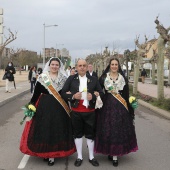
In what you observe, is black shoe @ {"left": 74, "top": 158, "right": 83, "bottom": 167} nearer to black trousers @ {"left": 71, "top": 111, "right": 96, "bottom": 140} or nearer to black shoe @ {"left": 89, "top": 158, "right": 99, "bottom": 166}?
black shoe @ {"left": 89, "top": 158, "right": 99, "bottom": 166}

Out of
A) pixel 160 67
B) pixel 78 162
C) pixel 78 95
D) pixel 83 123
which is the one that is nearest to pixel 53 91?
pixel 78 95

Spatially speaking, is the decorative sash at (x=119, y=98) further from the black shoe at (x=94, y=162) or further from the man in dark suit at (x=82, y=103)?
the black shoe at (x=94, y=162)

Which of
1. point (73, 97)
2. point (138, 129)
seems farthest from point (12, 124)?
point (73, 97)

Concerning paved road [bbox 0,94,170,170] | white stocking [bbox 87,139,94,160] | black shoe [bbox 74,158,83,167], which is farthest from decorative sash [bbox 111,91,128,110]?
black shoe [bbox 74,158,83,167]

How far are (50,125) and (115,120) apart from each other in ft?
3.46

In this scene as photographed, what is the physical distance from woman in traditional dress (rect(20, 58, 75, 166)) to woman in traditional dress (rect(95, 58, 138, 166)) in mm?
530

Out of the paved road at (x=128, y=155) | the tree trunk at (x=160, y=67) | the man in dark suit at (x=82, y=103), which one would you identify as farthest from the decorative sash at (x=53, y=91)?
the tree trunk at (x=160, y=67)

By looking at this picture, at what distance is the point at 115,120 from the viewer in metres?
5.22

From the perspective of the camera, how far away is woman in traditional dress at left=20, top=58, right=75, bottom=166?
519 centimetres

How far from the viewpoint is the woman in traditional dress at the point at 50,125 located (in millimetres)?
5191

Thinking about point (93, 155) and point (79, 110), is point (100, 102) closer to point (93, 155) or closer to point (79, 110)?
point (79, 110)

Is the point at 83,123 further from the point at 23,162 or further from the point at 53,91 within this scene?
the point at 23,162

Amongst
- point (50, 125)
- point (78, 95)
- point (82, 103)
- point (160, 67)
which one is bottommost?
point (50, 125)

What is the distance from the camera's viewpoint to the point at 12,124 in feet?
30.7
